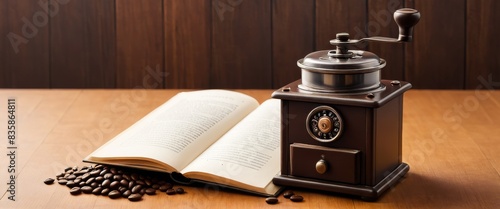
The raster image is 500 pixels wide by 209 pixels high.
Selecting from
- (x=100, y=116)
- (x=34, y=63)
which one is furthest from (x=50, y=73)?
(x=100, y=116)

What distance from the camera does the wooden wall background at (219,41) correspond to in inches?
112

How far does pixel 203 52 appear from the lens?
2951 mm

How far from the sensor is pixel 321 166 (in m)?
1.74

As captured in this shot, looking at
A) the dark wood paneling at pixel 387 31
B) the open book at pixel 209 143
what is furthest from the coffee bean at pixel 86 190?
the dark wood paneling at pixel 387 31

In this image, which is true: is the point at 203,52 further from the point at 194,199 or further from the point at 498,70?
the point at 194,199

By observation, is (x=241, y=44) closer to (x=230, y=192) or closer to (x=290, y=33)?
(x=290, y=33)

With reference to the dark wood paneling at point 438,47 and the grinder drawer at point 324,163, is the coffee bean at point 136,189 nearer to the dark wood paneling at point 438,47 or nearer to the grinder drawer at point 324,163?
the grinder drawer at point 324,163

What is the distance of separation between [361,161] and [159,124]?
506 mm

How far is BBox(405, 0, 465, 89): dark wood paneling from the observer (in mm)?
2834

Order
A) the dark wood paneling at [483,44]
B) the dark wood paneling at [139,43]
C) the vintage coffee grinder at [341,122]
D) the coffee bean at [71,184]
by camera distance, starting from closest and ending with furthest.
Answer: the vintage coffee grinder at [341,122]
the coffee bean at [71,184]
the dark wood paneling at [483,44]
the dark wood paneling at [139,43]

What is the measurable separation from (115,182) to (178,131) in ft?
0.73

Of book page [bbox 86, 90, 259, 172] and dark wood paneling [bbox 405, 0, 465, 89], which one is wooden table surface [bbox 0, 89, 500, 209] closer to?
book page [bbox 86, 90, 259, 172]

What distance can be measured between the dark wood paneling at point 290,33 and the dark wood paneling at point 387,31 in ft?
0.60

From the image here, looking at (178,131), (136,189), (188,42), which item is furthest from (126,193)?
(188,42)
